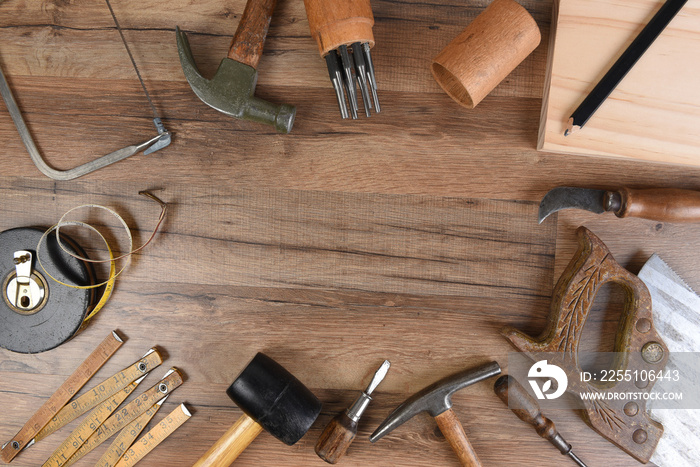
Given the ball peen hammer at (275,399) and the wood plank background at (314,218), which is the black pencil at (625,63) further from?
the ball peen hammer at (275,399)

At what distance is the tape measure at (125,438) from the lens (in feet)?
4.27

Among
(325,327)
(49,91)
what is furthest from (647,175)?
(49,91)

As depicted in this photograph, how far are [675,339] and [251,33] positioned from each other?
144 centimetres

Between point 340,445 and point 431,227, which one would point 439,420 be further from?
point 431,227

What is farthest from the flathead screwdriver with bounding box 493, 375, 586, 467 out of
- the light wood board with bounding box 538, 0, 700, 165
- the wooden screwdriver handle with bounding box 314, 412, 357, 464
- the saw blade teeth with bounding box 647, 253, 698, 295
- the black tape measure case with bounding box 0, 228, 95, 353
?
the black tape measure case with bounding box 0, 228, 95, 353

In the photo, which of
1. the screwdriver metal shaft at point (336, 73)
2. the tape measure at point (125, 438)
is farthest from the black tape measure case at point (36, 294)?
the screwdriver metal shaft at point (336, 73)

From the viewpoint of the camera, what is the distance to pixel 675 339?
1.27 m

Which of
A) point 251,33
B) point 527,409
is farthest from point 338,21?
point 527,409

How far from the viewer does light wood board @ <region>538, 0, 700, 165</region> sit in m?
1.16

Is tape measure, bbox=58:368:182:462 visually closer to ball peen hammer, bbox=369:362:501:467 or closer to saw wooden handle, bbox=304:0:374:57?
ball peen hammer, bbox=369:362:501:467

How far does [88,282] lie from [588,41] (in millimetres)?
1510

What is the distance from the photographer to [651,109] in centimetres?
118

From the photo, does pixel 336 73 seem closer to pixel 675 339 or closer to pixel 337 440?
pixel 337 440

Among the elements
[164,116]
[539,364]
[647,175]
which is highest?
[164,116]
